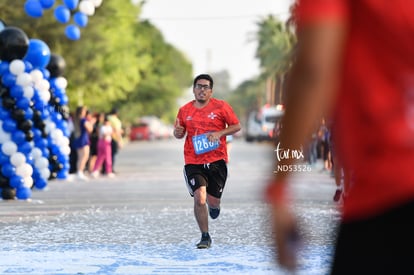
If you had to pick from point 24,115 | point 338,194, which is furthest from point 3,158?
point 338,194

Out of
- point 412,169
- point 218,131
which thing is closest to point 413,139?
point 412,169

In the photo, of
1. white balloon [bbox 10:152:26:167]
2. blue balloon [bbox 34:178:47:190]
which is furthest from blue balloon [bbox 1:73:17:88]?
blue balloon [bbox 34:178:47:190]

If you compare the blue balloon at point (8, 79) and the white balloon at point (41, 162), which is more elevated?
the blue balloon at point (8, 79)

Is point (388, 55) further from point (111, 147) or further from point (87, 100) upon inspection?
point (87, 100)

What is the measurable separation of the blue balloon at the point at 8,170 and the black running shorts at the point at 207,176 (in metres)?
6.17

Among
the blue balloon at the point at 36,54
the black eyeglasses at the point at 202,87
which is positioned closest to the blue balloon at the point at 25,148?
the blue balloon at the point at 36,54

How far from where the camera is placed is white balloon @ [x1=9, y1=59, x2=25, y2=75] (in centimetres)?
1455

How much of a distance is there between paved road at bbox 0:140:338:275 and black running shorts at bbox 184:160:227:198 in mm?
556

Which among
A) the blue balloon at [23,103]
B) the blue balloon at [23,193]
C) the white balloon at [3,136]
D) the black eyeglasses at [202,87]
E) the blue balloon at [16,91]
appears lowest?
the blue balloon at [23,193]

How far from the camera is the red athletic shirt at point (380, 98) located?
7.39ft

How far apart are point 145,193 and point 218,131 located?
27.6 ft

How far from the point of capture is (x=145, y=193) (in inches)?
679

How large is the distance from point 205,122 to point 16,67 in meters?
6.36

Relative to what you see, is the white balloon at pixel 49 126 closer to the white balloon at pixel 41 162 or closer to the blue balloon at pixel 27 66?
the white balloon at pixel 41 162
